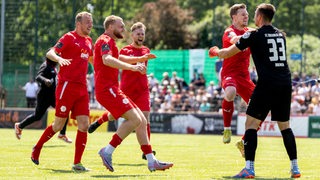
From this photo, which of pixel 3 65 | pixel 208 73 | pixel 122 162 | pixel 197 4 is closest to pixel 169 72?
pixel 208 73

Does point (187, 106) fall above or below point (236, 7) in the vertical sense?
below

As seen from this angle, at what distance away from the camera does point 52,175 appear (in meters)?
12.0

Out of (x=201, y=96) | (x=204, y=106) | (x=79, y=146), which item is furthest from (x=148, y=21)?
(x=79, y=146)

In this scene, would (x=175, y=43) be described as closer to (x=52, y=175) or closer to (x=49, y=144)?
(x=49, y=144)

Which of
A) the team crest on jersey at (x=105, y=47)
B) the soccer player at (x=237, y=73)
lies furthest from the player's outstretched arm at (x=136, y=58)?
the soccer player at (x=237, y=73)

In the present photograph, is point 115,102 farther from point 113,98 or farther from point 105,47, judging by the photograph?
point 105,47

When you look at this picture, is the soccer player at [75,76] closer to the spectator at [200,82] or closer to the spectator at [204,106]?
the spectator at [204,106]

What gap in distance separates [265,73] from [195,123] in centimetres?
2048

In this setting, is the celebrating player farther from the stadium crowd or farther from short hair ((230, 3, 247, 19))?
the stadium crowd

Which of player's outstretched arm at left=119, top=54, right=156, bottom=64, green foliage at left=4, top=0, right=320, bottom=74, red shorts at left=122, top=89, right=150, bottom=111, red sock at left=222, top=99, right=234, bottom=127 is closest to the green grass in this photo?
red sock at left=222, top=99, right=234, bottom=127

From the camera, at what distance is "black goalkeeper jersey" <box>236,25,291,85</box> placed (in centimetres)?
1132

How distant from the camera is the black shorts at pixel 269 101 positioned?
37.3 ft

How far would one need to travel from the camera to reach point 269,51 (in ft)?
37.2

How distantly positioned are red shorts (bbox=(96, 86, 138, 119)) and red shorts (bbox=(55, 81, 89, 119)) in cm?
89
